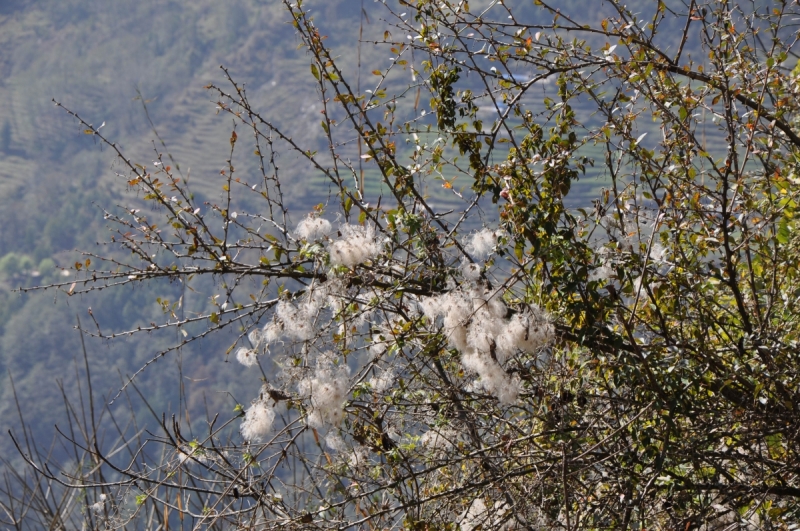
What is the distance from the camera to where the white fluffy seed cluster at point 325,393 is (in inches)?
85.2

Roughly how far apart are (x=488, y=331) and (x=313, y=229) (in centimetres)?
61

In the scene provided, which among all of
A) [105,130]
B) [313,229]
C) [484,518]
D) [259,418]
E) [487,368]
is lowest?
[484,518]

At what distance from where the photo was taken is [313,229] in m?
2.26

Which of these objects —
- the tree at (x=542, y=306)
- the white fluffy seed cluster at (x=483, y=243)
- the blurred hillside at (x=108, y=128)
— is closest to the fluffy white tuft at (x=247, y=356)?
the tree at (x=542, y=306)

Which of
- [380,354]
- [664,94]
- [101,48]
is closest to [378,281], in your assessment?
[380,354]

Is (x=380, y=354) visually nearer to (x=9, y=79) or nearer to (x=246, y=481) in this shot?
(x=246, y=481)

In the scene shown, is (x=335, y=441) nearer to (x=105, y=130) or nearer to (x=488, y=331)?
(x=488, y=331)

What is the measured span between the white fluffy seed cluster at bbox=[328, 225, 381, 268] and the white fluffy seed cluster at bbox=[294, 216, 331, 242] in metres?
0.09

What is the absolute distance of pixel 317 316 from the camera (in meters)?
2.15

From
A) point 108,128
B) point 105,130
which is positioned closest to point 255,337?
point 105,130

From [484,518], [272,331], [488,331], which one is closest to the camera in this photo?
[488,331]

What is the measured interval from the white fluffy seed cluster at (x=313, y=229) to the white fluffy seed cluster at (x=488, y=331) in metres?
0.41

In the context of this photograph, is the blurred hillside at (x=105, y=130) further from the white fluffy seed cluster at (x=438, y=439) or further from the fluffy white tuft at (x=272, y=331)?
the fluffy white tuft at (x=272, y=331)

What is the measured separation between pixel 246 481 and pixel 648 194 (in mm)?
1391
